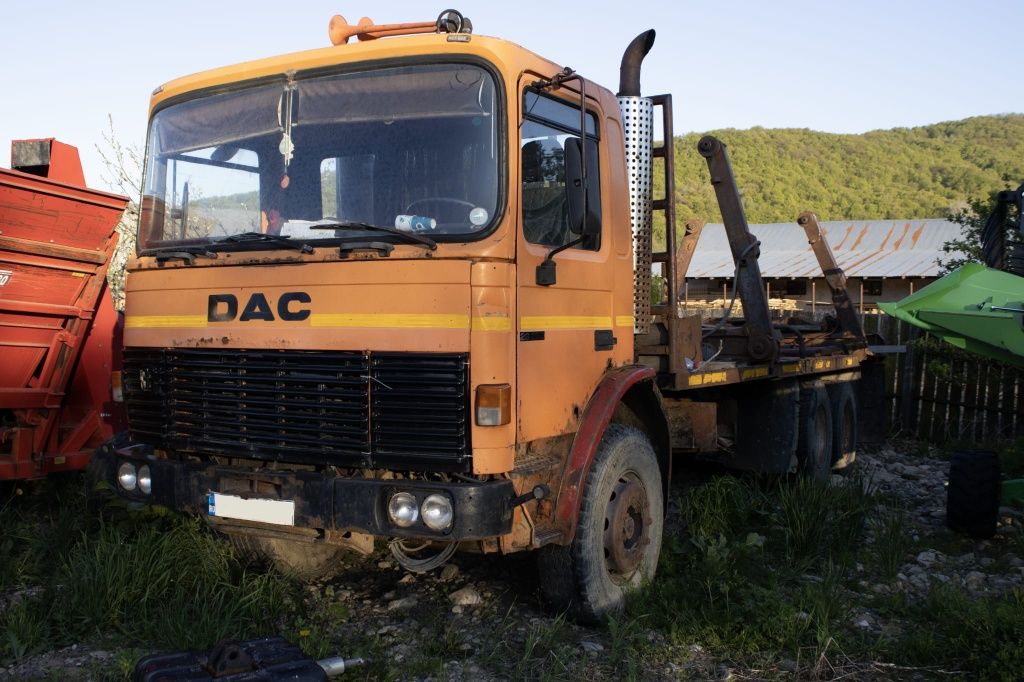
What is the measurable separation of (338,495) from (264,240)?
45.1 inches

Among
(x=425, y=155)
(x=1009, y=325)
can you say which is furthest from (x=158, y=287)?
(x=1009, y=325)

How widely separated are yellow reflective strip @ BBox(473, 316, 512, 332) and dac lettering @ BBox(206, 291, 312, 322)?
74 cm

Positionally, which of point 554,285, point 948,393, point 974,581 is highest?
point 554,285

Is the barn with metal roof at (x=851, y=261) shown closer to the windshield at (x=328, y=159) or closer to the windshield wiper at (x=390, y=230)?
the windshield at (x=328, y=159)

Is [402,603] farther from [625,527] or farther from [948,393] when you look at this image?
[948,393]

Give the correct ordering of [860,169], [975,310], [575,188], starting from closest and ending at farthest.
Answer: [575,188] < [975,310] < [860,169]

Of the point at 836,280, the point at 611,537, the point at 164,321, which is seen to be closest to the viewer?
the point at 164,321

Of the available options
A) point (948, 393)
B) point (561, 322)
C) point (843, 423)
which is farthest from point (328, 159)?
point (948, 393)

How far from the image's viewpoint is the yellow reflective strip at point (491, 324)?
3566 mm

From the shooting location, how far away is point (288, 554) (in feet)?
→ 16.4

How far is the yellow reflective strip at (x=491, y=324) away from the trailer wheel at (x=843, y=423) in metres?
5.61

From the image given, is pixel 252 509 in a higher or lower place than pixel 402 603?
higher

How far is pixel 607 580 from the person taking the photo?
4.39m

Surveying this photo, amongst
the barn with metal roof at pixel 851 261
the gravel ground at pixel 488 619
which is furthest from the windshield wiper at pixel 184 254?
the barn with metal roof at pixel 851 261
